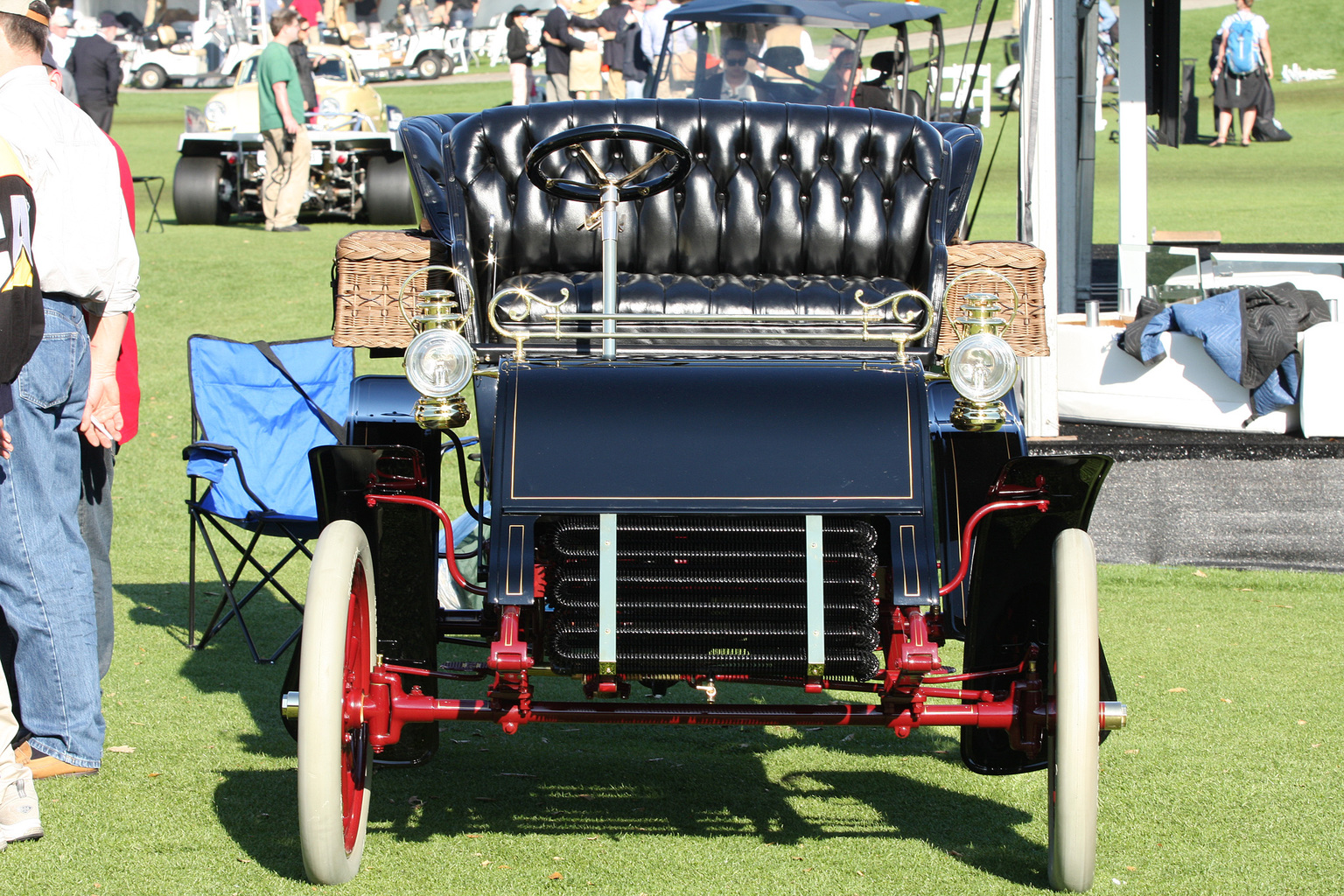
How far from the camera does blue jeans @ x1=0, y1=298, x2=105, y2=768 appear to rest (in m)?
3.68

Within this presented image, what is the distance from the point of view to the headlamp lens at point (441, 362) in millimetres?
3262

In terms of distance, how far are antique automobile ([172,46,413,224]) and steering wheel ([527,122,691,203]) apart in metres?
11.8

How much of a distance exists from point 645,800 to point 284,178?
506 inches

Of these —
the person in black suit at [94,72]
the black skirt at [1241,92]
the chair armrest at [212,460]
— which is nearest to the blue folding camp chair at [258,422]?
the chair armrest at [212,460]

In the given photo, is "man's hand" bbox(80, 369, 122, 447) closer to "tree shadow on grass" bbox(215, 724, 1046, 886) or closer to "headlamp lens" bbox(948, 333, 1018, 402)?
"tree shadow on grass" bbox(215, 724, 1046, 886)

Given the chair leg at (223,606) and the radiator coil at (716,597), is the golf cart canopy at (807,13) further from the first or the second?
the radiator coil at (716,597)

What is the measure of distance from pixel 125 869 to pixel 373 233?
2286mm

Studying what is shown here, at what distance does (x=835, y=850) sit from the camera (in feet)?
11.8

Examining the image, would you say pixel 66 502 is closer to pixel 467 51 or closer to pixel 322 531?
pixel 322 531

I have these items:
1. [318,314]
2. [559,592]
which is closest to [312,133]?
[318,314]

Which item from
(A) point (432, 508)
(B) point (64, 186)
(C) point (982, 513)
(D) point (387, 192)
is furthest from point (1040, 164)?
(D) point (387, 192)

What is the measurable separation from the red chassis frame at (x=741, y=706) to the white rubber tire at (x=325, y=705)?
19 cm

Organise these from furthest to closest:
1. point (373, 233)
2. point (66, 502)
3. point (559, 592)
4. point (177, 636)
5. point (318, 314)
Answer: point (318, 314)
point (177, 636)
point (373, 233)
point (66, 502)
point (559, 592)

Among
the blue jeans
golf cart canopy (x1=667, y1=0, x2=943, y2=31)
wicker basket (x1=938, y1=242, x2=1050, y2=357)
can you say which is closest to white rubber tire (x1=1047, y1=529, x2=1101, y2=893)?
wicker basket (x1=938, y1=242, x2=1050, y2=357)
